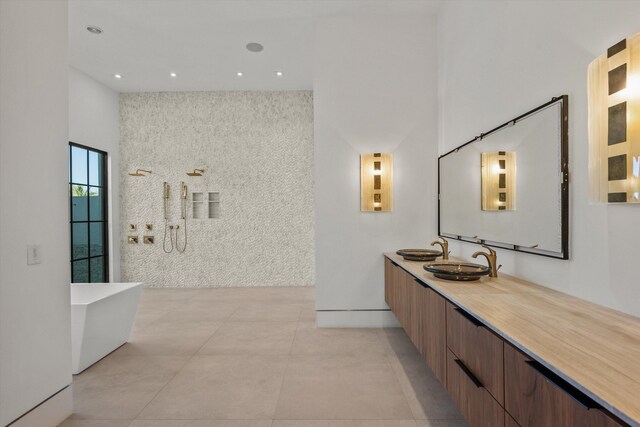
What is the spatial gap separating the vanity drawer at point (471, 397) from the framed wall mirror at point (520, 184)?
31.0 inches

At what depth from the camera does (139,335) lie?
3545 millimetres

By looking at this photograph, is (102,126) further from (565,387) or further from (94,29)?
(565,387)

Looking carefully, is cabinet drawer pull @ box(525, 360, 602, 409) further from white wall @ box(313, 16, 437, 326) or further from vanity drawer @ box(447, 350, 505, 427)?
white wall @ box(313, 16, 437, 326)

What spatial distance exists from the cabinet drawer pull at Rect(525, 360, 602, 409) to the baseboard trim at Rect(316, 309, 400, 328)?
9.05 feet

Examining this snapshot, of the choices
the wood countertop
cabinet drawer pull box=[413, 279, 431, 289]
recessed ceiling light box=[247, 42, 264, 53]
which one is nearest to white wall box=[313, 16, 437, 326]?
recessed ceiling light box=[247, 42, 264, 53]

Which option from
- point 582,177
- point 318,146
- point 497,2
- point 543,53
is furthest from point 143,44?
point 582,177

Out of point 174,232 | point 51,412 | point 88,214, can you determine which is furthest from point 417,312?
point 88,214

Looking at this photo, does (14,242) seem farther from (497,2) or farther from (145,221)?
(145,221)

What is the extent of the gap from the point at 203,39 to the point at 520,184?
155 inches

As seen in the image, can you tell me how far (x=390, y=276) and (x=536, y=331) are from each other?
219 centimetres

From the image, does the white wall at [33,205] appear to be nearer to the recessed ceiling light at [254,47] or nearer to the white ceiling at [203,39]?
the white ceiling at [203,39]

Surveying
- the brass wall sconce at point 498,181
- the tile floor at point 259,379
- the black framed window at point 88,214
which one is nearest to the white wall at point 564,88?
the brass wall sconce at point 498,181

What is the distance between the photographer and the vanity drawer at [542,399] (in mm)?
824

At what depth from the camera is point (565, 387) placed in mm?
932
